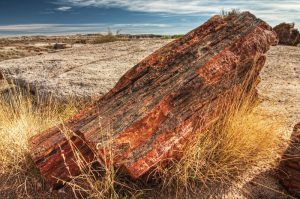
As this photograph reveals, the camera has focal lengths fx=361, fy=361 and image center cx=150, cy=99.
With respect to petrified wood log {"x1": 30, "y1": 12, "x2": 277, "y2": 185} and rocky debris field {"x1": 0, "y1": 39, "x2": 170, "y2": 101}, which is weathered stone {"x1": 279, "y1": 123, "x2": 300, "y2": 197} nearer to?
petrified wood log {"x1": 30, "y1": 12, "x2": 277, "y2": 185}

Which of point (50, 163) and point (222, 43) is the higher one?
point (222, 43)

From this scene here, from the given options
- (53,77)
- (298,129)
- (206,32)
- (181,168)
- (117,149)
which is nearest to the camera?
(117,149)

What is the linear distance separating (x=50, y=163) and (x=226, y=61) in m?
2.09

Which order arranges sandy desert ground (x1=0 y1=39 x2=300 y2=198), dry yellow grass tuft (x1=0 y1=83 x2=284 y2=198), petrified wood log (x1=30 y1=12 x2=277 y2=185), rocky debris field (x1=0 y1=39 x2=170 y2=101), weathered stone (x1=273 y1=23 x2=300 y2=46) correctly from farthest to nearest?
weathered stone (x1=273 y1=23 x2=300 y2=46) < rocky debris field (x1=0 y1=39 x2=170 y2=101) < sandy desert ground (x1=0 y1=39 x2=300 y2=198) < dry yellow grass tuft (x1=0 y1=83 x2=284 y2=198) < petrified wood log (x1=30 y1=12 x2=277 y2=185)

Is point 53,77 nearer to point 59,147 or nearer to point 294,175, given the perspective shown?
point 59,147

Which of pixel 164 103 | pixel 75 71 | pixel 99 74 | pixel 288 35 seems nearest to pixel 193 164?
pixel 164 103

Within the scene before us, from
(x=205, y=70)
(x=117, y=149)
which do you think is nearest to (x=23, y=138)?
(x=117, y=149)

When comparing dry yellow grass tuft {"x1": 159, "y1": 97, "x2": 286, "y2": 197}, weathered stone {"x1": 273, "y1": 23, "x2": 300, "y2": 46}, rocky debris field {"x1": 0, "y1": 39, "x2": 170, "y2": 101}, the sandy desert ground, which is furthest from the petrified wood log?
weathered stone {"x1": 273, "y1": 23, "x2": 300, "y2": 46}

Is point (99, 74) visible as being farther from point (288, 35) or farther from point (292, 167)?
point (288, 35)

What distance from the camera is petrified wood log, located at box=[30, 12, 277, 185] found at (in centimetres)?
332

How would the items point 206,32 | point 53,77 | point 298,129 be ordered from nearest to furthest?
point 298,129 < point 206,32 < point 53,77

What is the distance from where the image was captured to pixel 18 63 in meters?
7.59

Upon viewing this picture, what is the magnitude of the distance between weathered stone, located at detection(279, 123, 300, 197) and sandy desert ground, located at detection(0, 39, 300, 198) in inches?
43.1

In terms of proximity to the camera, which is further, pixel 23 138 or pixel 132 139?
pixel 23 138
